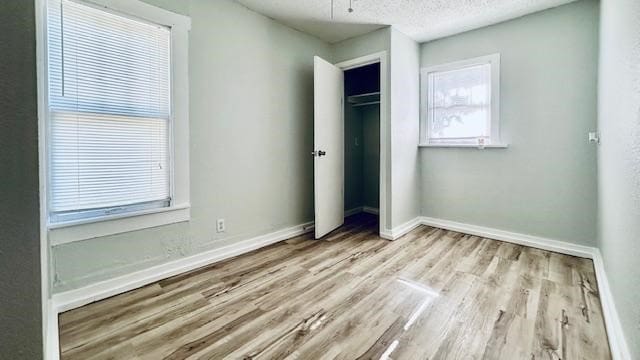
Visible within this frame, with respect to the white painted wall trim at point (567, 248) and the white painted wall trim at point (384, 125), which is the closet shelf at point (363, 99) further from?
the white painted wall trim at point (567, 248)

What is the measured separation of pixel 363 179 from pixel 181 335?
3.53m

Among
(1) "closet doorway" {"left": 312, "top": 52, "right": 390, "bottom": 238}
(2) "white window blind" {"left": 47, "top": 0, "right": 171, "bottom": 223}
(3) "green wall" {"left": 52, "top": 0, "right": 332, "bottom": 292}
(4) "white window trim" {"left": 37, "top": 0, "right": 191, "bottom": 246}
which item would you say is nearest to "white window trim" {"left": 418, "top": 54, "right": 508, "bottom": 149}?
(1) "closet doorway" {"left": 312, "top": 52, "right": 390, "bottom": 238}

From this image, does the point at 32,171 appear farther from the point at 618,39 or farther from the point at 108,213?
the point at 618,39

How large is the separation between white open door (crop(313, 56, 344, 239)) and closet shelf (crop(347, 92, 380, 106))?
0.71 m

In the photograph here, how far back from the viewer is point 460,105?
340 centimetres

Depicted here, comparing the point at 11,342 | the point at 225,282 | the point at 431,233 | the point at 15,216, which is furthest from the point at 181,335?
the point at 431,233

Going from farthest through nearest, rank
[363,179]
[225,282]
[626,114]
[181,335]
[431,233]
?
[363,179] → [431,233] → [225,282] → [181,335] → [626,114]

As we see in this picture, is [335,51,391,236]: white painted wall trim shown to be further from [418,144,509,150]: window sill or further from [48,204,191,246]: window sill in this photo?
[48,204,191,246]: window sill

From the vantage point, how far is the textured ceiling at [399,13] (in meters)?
2.68

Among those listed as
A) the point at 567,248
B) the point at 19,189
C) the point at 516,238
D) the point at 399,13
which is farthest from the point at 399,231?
the point at 19,189

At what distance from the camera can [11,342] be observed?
27.6 inches

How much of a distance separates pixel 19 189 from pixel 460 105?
373 cm

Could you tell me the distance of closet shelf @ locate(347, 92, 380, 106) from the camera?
13.8 ft

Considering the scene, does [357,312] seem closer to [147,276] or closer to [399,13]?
[147,276]
